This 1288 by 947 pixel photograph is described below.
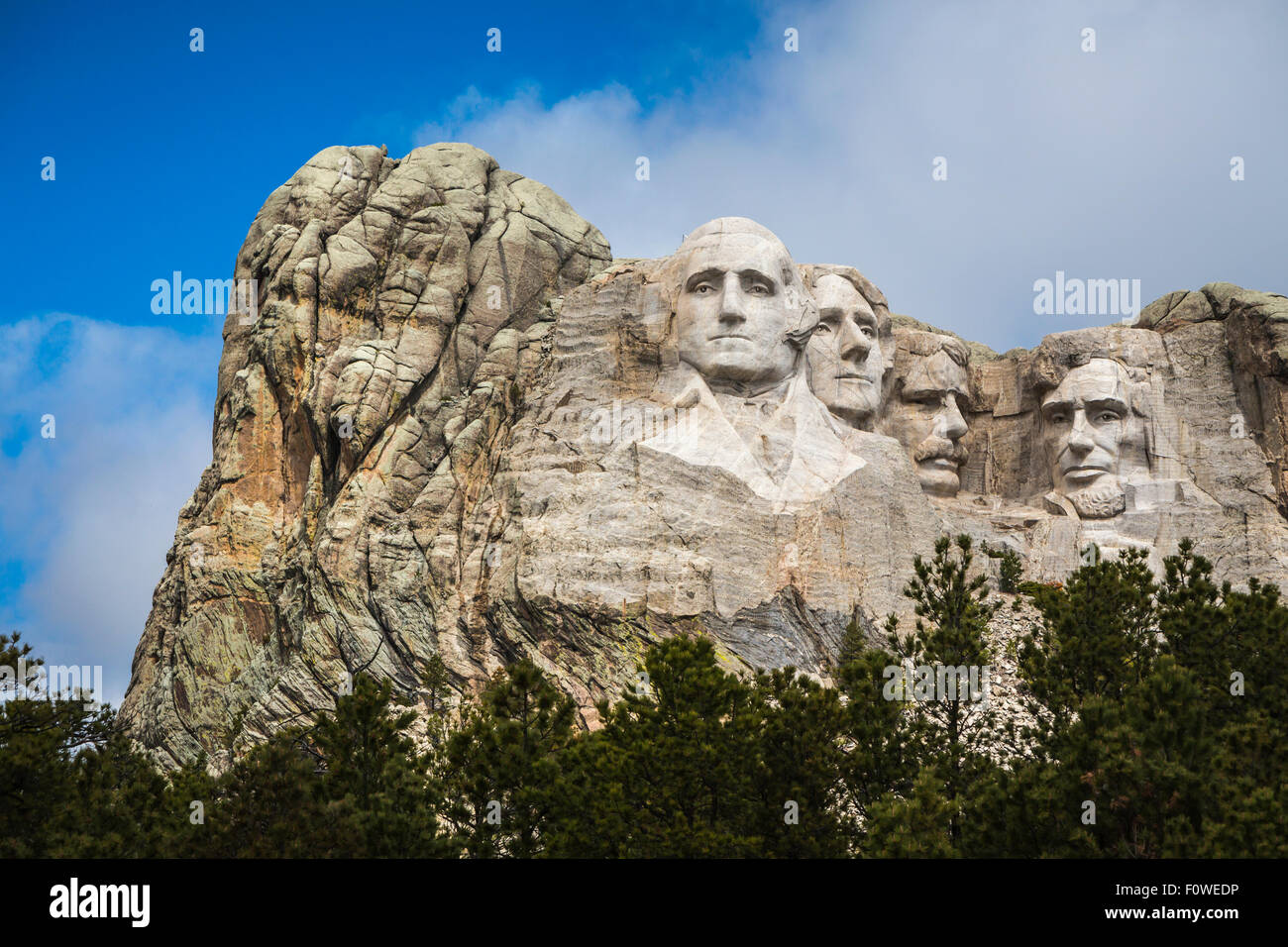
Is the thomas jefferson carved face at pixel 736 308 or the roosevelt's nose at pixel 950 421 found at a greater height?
the thomas jefferson carved face at pixel 736 308

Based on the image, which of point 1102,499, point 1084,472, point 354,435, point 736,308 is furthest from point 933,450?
point 354,435

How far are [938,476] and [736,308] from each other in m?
7.46

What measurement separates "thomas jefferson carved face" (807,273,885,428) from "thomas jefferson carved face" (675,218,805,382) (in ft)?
8.06

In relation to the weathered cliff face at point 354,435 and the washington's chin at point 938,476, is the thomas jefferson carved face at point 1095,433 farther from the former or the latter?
the weathered cliff face at point 354,435

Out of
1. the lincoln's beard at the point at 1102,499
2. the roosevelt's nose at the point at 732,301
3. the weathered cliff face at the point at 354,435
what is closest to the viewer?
the weathered cliff face at the point at 354,435

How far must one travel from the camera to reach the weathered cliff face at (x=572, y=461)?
2816 centimetres

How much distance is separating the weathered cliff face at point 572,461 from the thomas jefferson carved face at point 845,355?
0.09 metres

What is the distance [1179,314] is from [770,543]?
40.2 ft

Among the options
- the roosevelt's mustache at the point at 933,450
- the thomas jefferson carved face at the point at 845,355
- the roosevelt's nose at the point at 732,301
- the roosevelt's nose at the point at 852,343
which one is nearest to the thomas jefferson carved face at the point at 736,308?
the roosevelt's nose at the point at 732,301

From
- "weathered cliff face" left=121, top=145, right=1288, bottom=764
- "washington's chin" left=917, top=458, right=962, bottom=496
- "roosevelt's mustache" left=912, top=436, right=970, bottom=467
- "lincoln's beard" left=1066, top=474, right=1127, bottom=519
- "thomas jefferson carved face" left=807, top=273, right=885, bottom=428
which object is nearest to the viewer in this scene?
"weathered cliff face" left=121, top=145, right=1288, bottom=764

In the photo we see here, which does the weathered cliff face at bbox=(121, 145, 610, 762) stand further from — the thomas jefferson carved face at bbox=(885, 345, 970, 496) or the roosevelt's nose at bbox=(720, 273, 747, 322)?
the thomas jefferson carved face at bbox=(885, 345, 970, 496)

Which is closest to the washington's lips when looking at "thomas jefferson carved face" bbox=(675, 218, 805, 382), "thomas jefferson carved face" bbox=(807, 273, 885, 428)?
"thomas jefferson carved face" bbox=(807, 273, 885, 428)

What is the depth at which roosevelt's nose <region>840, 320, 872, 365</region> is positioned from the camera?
33.6 meters

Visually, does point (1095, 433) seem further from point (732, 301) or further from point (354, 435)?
point (354, 435)
